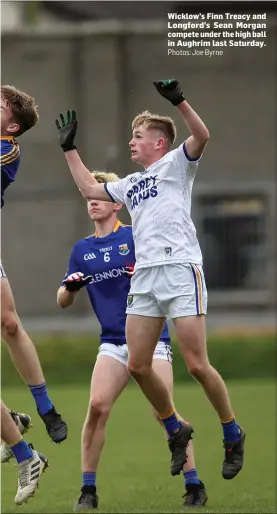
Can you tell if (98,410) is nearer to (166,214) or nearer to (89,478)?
(89,478)

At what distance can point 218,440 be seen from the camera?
14555 mm

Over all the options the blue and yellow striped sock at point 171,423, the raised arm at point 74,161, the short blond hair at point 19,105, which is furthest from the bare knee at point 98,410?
the short blond hair at point 19,105

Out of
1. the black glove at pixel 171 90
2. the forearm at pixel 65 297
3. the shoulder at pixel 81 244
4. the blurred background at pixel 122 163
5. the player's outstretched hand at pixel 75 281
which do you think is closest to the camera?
the black glove at pixel 171 90

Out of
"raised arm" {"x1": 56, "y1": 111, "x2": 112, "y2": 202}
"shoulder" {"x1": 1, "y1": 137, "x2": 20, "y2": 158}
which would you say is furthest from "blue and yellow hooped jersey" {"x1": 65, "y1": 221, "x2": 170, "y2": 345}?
"shoulder" {"x1": 1, "y1": 137, "x2": 20, "y2": 158}

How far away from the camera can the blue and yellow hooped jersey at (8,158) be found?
7431mm

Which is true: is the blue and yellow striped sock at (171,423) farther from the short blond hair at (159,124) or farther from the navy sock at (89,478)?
the short blond hair at (159,124)

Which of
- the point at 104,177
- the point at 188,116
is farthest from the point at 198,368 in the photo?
the point at 104,177

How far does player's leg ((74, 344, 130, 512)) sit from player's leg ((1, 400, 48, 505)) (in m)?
1.00

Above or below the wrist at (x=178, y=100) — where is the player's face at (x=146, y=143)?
below

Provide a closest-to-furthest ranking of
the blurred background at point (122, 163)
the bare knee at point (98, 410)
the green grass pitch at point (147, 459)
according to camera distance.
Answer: the bare knee at point (98, 410) < the green grass pitch at point (147, 459) < the blurred background at point (122, 163)

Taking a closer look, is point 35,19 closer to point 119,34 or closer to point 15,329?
point 119,34

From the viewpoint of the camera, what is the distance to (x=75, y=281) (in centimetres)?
795

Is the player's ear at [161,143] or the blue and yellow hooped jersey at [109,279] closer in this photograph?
the player's ear at [161,143]

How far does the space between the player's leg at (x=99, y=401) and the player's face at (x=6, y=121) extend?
5.83 feet
